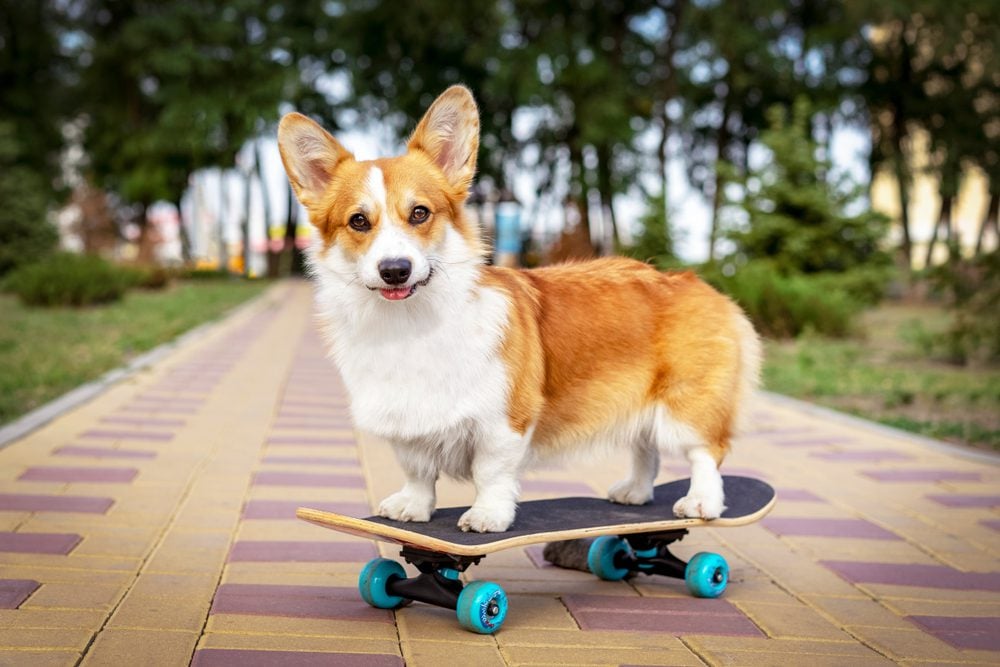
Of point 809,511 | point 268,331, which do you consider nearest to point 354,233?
point 809,511

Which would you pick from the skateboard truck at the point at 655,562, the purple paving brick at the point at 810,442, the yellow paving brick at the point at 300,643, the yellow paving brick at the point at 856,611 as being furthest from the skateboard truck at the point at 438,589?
the purple paving brick at the point at 810,442

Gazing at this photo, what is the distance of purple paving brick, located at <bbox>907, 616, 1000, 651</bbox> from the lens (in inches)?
137

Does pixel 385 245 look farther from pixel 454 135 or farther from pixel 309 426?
pixel 309 426

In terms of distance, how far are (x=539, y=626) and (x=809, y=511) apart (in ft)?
Result: 7.46

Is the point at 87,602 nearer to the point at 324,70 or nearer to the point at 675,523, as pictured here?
the point at 675,523

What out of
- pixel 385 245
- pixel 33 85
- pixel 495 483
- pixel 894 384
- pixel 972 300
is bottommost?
pixel 894 384

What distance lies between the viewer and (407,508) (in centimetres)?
371

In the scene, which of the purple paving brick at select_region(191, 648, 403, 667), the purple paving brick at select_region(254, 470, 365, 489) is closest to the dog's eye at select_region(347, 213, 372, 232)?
the purple paving brick at select_region(191, 648, 403, 667)

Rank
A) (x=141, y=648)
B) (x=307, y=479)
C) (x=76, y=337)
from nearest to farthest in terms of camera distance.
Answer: (x=141, y=648) → (x=307, y=479) → (x=76, y=337)

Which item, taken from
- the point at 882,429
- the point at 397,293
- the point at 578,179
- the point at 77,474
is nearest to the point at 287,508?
the point at 77,474

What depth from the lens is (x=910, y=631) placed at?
3.58 meters

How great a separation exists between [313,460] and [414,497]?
8.52ft

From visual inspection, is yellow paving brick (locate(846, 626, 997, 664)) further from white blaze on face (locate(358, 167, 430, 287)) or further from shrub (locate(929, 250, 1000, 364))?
shrub (locate(929, 250, 1000, 364))

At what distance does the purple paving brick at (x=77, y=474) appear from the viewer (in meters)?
5.38
